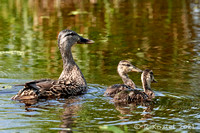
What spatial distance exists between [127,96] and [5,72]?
325 centimetres

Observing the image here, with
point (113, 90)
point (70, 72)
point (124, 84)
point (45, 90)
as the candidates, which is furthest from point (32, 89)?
point (124, 84)

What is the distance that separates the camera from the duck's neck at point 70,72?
888cm

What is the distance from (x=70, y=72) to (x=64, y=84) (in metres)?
0.66

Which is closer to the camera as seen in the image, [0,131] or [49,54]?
[0,131]

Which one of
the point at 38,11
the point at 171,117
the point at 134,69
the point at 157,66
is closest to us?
the point at 171,117

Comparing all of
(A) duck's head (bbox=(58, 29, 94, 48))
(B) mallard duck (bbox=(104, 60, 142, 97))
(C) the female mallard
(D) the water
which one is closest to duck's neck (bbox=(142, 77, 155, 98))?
(D) the water

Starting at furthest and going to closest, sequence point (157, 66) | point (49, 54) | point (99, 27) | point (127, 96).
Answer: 1. point (99, 27)
2. point (49, 54)
3. point (157, 66)
4. point (127, 96)

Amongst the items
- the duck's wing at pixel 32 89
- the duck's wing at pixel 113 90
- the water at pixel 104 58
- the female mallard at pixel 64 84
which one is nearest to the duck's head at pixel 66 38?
the female mallard at pixel 64 84

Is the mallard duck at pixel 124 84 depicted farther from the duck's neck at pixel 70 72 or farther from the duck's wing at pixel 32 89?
the duck's wing at pixel 32 89

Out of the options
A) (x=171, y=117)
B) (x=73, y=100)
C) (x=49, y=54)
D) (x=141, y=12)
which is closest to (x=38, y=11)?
(x=141, y=12)

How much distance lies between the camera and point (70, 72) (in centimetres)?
917

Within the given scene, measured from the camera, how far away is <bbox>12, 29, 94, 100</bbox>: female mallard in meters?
8.07

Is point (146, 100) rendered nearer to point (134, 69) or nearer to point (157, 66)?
point (134, 69)

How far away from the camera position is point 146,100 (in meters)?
7.77
